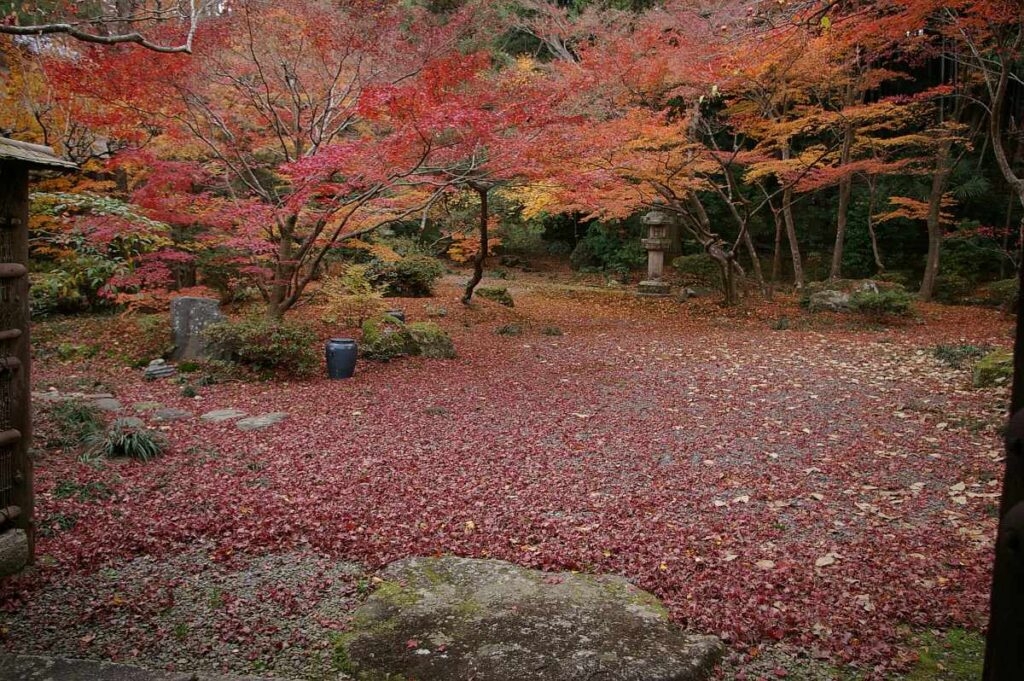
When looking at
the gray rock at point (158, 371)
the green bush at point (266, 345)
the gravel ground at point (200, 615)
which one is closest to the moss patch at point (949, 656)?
the gravel ground at point (200, 615)

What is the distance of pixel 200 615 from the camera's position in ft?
10.4

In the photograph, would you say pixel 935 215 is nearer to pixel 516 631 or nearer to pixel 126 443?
pixel 516 631

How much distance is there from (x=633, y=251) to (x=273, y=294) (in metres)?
14.5

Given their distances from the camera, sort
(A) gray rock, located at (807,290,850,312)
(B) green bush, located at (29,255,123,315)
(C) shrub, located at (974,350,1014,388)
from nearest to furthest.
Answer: (C) shrub, located at (974,350,1014,388) → (B) green bush, located at (29,255,123,315) → (A) gray rock, located at (807,290,850,312)

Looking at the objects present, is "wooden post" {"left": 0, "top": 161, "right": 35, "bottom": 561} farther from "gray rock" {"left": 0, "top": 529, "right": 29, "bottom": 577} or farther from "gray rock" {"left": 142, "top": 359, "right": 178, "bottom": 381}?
"gray rock" {"left": 142, "top": 359, "right": 178, "bottom": 381}

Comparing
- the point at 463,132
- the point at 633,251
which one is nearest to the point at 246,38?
the point at 463,132

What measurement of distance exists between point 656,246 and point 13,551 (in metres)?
15.6

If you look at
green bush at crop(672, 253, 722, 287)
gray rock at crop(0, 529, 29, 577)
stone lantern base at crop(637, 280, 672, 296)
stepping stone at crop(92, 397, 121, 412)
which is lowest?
gray rock at crop(0, 529, 29, 577)

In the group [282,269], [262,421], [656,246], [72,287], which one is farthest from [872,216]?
[72,287]

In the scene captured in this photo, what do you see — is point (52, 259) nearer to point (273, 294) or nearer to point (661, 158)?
point (273, 294)

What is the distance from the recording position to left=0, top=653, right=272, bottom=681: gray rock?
2.66 meters

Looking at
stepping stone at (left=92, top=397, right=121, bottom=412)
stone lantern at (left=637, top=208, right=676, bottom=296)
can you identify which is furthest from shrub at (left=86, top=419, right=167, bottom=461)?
stone lantern at (left=637, top=208, right=676, bottom=296)

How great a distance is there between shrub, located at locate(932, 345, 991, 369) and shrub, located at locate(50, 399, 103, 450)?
381 inches

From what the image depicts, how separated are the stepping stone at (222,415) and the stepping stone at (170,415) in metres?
0.17
